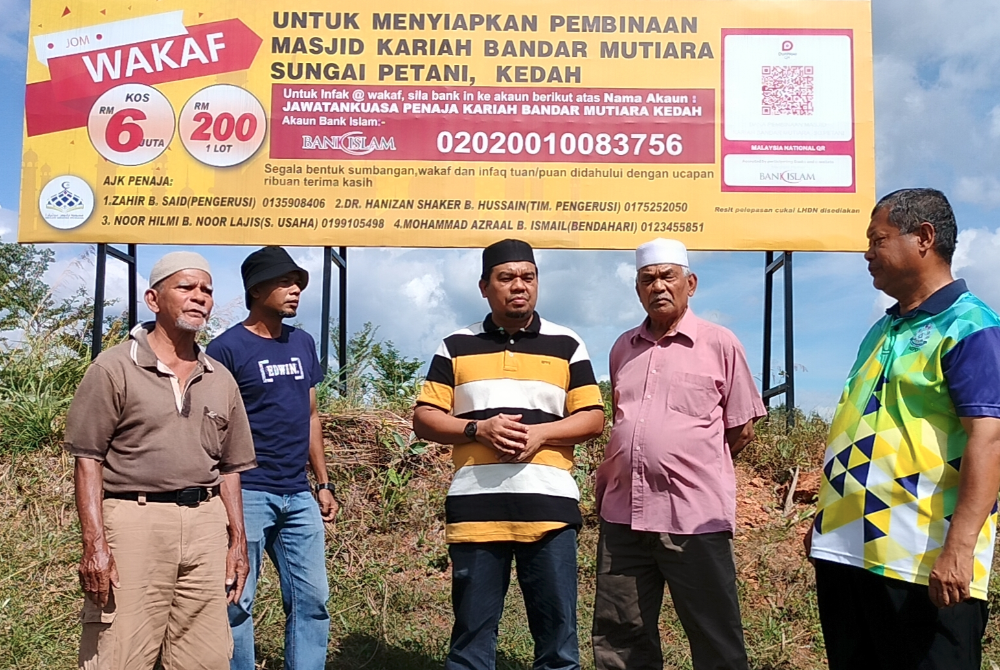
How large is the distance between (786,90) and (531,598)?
488cm

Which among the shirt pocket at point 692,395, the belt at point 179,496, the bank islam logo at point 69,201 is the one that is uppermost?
the bank islam logo at point 69,201

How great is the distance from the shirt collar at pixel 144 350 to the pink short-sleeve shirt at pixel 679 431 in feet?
5.19

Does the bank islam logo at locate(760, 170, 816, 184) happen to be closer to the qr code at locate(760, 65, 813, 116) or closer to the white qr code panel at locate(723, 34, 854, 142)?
the white qr code panel at locate(723, 34, 854, 142)

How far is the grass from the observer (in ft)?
15.3

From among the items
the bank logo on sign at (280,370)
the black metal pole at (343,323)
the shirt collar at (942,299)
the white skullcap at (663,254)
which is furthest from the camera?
the black metal pole at (343,323)

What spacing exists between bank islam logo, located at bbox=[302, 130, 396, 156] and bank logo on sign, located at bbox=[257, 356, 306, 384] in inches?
121

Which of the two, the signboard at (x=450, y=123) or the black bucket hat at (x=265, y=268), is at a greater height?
the signboard at (x=450, y=123)

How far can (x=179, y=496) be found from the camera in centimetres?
301

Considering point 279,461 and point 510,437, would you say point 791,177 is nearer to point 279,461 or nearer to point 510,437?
point 510,437

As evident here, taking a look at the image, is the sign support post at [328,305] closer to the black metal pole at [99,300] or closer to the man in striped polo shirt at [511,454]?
the black metal pole at [99,300]

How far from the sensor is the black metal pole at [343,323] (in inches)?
271

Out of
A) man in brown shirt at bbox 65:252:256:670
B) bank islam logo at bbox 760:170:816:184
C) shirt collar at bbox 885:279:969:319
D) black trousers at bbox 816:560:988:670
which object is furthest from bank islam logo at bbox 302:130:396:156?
black trousers at bbox 816:560:988:670

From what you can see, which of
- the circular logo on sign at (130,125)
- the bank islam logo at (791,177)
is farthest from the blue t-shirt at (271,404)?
the bank islam logo at (791,177)

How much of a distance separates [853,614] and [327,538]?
12.5 feet
